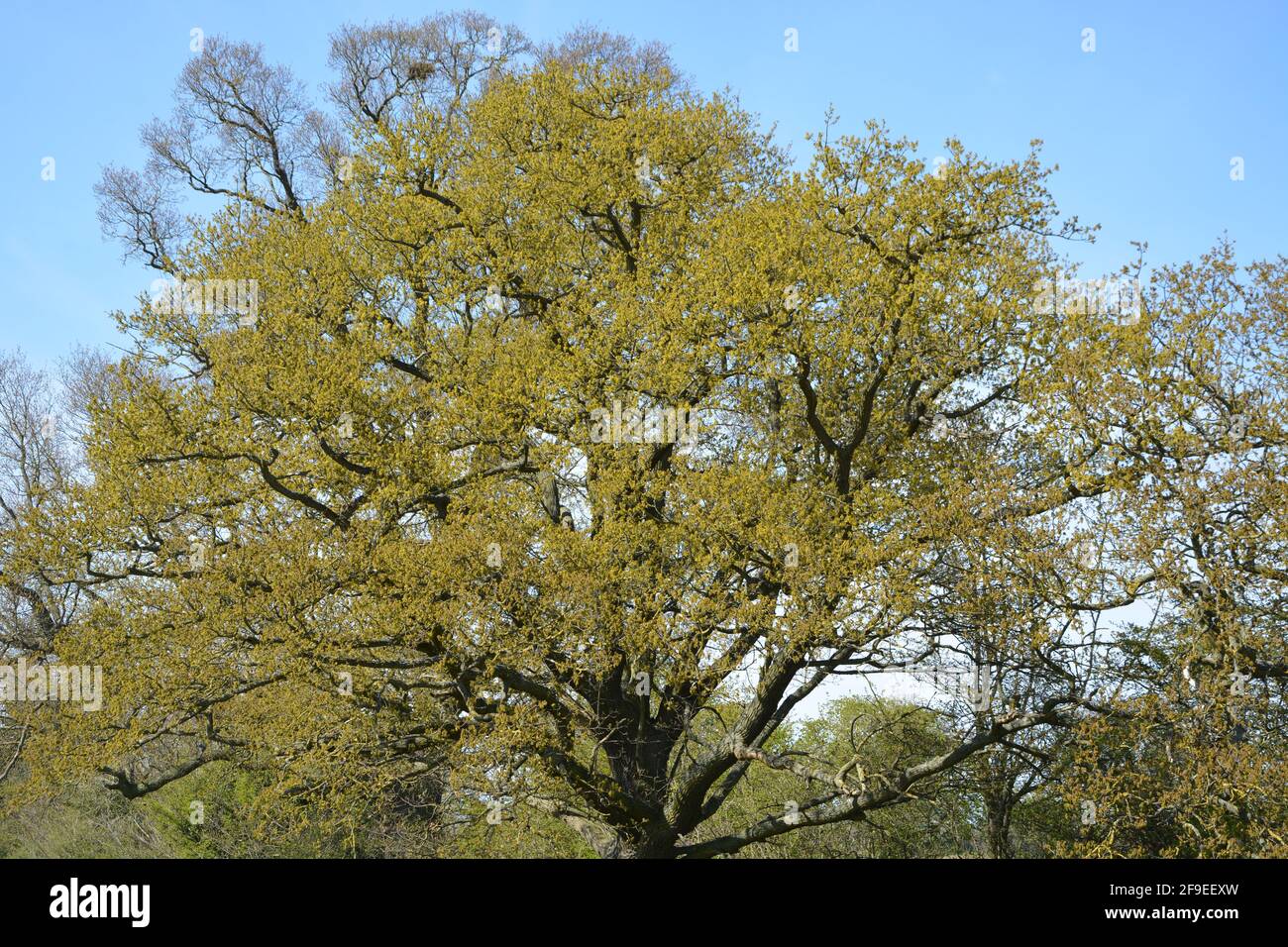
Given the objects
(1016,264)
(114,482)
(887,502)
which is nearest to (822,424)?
(887,502)

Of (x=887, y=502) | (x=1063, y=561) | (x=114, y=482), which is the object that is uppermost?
(x=114, y=482)

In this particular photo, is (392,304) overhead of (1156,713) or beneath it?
overhead

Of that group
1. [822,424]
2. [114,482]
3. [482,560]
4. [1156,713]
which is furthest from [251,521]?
[1156,713]

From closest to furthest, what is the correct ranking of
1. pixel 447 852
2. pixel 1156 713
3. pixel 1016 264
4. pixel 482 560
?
1. pixel 1156 713
2. pixel 482 560
3. pixel 1016 264
4. pixel 447 852

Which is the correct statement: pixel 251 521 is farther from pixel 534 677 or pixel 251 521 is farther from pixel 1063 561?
pixel 1063 561

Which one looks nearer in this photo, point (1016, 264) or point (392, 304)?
point (1016, 264)

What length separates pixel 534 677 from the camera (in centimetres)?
1517

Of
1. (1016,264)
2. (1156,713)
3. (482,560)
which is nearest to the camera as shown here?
(1156,713)

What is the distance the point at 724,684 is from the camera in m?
15.3

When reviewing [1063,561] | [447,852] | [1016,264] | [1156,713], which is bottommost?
[447,852]

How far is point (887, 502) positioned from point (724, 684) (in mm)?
3225

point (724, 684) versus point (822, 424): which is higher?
point (822, 424)

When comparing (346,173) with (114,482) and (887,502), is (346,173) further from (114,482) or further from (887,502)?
(887,502)

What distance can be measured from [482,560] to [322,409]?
3.13 m
